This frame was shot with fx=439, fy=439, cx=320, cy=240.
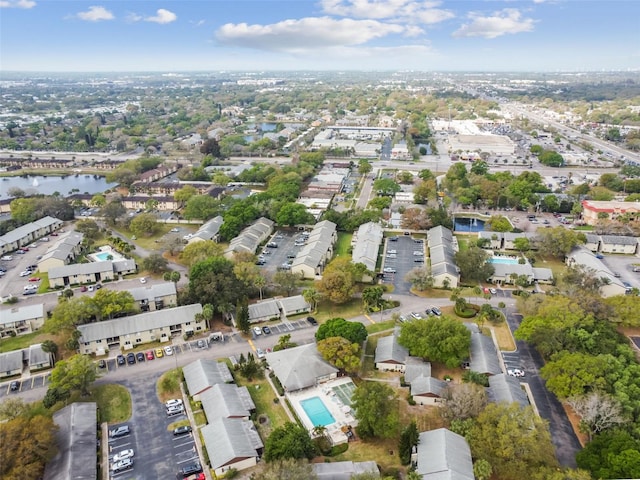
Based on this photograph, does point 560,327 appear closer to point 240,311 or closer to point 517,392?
point 517,392

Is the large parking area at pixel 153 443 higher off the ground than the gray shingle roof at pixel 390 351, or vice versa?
the gray shingle roof at pixel 390 351

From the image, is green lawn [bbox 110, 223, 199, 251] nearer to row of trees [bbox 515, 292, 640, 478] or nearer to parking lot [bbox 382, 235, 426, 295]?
parking lot [bbox 382, 235, 426, 295]

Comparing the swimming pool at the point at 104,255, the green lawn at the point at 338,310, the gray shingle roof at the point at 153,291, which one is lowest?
the green lawn at the point at 338,310

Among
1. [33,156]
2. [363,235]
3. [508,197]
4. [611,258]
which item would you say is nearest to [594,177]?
[508,197]

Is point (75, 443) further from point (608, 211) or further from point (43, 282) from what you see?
point (608, 211)

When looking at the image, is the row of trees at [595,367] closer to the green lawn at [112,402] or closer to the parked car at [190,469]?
the parked car at [190,469]

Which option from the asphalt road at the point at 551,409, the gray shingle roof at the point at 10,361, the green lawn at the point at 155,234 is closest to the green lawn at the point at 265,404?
the gray shingle roof at the point at 10,361
